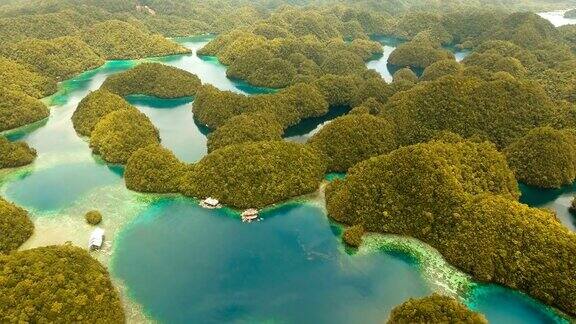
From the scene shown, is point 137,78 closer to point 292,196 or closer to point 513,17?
point 292,196

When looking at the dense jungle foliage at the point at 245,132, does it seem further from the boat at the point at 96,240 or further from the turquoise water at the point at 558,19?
the turquoise water at the point at 558,19

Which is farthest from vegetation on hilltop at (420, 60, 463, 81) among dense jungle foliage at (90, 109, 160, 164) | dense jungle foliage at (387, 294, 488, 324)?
dense jungle foliage at (387, 294, 488, 324)

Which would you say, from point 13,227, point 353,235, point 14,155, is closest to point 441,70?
point 353,235

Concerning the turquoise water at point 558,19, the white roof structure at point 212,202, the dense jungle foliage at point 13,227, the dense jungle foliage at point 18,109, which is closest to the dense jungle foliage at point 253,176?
the white roof structure at point 212,202

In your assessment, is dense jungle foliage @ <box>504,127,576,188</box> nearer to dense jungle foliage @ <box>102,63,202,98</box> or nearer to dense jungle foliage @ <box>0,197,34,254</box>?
dense jungle foliage @ <box>0,197,34,254</box>

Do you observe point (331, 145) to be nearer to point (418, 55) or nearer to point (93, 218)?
point (93, 218)

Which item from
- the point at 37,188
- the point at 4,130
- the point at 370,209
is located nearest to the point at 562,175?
the point at 370,209
